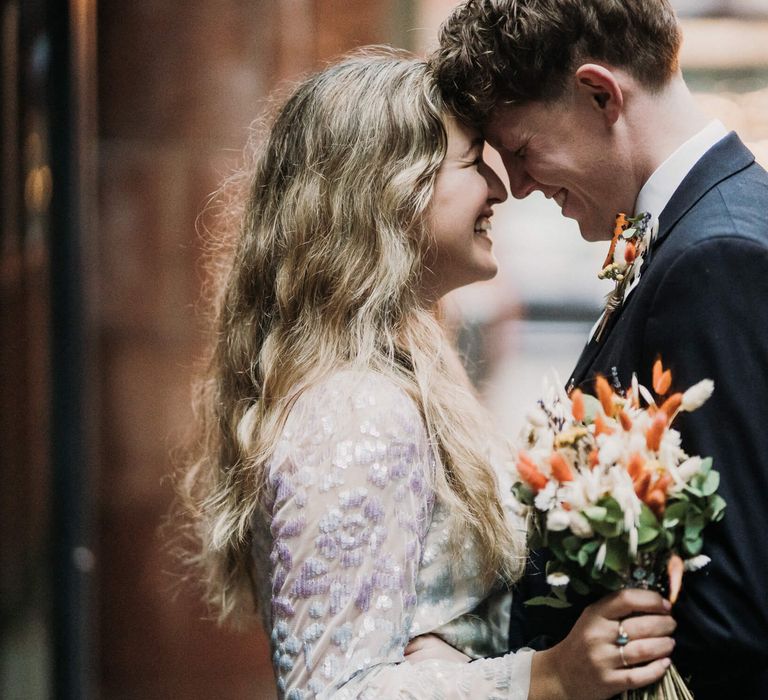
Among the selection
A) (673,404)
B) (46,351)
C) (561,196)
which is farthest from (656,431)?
(46,351)

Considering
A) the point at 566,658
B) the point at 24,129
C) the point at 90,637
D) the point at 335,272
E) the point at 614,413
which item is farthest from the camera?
the point at 90,637

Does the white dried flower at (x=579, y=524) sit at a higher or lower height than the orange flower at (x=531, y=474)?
lower

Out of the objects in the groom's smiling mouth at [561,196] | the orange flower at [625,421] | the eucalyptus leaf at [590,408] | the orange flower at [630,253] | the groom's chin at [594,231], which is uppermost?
the groom's smiling mouth at [561,196]

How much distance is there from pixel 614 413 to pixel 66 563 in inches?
114

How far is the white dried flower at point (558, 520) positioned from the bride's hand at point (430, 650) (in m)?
0.53

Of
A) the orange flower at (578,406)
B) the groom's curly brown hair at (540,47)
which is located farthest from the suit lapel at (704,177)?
the orange flower at (578,406)

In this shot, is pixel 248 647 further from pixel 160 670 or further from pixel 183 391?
pixel 183 391

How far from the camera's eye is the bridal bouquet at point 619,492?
5.58 feet

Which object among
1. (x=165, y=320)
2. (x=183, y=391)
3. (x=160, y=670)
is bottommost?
(x=160, y=670)

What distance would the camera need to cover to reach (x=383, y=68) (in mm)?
2367

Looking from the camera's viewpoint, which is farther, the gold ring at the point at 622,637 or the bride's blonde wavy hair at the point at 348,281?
the bride's blonde wavy hair at the point at 348,281

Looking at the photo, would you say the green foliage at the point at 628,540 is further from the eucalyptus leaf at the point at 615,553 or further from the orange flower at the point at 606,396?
the orange flower at the point at 606,396

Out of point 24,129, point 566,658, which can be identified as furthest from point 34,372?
point 566,658

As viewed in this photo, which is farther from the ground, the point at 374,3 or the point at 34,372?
the point at 374,3
